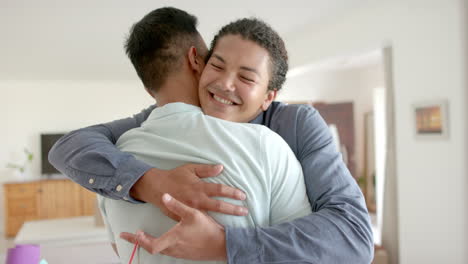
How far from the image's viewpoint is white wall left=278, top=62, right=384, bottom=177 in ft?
31.6

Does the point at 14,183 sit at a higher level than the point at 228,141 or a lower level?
lower

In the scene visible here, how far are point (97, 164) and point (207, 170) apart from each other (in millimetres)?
358

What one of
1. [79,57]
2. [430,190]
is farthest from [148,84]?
[79,57]

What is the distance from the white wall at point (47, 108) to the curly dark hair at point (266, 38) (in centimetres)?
929

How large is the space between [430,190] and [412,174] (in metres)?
0.29

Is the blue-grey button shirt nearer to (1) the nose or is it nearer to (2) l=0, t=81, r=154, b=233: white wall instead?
(1) the nose

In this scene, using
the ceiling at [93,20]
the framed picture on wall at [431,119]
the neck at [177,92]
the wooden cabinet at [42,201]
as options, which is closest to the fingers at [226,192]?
the neck at [177,92]

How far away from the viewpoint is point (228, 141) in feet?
2.78

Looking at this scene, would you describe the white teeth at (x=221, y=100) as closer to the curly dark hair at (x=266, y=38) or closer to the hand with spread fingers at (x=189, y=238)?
the curly dark hair at (x=266, y=38)

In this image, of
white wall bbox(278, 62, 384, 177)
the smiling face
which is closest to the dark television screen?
white wall bbox(278, 62, 384, 177)

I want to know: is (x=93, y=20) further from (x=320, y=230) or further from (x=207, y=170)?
(x=320, y=230)

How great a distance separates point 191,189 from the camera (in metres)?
0.84

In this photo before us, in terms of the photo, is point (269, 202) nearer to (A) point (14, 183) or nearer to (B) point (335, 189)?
(B) point (335, 189)

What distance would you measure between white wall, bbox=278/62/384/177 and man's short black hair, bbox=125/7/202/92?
8443 mm
